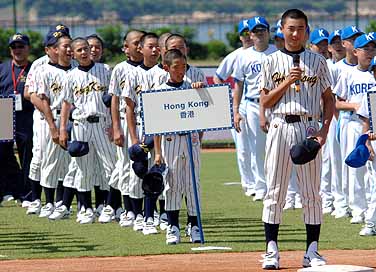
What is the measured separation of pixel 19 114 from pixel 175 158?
5.55 meters

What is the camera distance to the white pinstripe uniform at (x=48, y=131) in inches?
568

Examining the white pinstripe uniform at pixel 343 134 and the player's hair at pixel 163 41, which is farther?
the white pinstripe uniform at pixel 343 134

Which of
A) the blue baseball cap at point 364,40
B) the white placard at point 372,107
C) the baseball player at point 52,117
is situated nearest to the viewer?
the white placard at point 372,107

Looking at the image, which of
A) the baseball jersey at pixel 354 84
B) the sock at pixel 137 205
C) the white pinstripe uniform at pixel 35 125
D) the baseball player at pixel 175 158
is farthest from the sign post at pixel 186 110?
the white pinstripe uniform at pixel 35 125

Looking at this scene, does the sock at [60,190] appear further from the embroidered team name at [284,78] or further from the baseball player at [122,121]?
the embroidered team name at [284,78]

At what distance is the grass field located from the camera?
1149cm

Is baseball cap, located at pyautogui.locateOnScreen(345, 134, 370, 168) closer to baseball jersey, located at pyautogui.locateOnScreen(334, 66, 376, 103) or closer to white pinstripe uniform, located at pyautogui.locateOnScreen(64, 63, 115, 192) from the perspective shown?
baseball jersey, located at pyautogui.locateOnScreen(334, 66, 376, 103)

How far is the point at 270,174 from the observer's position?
10227 millimetres

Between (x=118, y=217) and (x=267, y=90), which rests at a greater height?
(x=267, y=90)

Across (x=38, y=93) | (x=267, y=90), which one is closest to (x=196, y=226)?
(x=267, y=90)

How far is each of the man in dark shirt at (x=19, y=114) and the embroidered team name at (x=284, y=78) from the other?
6635 millimetres

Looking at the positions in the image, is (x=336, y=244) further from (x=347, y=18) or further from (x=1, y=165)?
(x=347, y=18)

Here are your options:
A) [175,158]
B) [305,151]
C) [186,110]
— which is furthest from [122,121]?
[305,151]

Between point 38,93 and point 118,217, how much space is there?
181 cm
